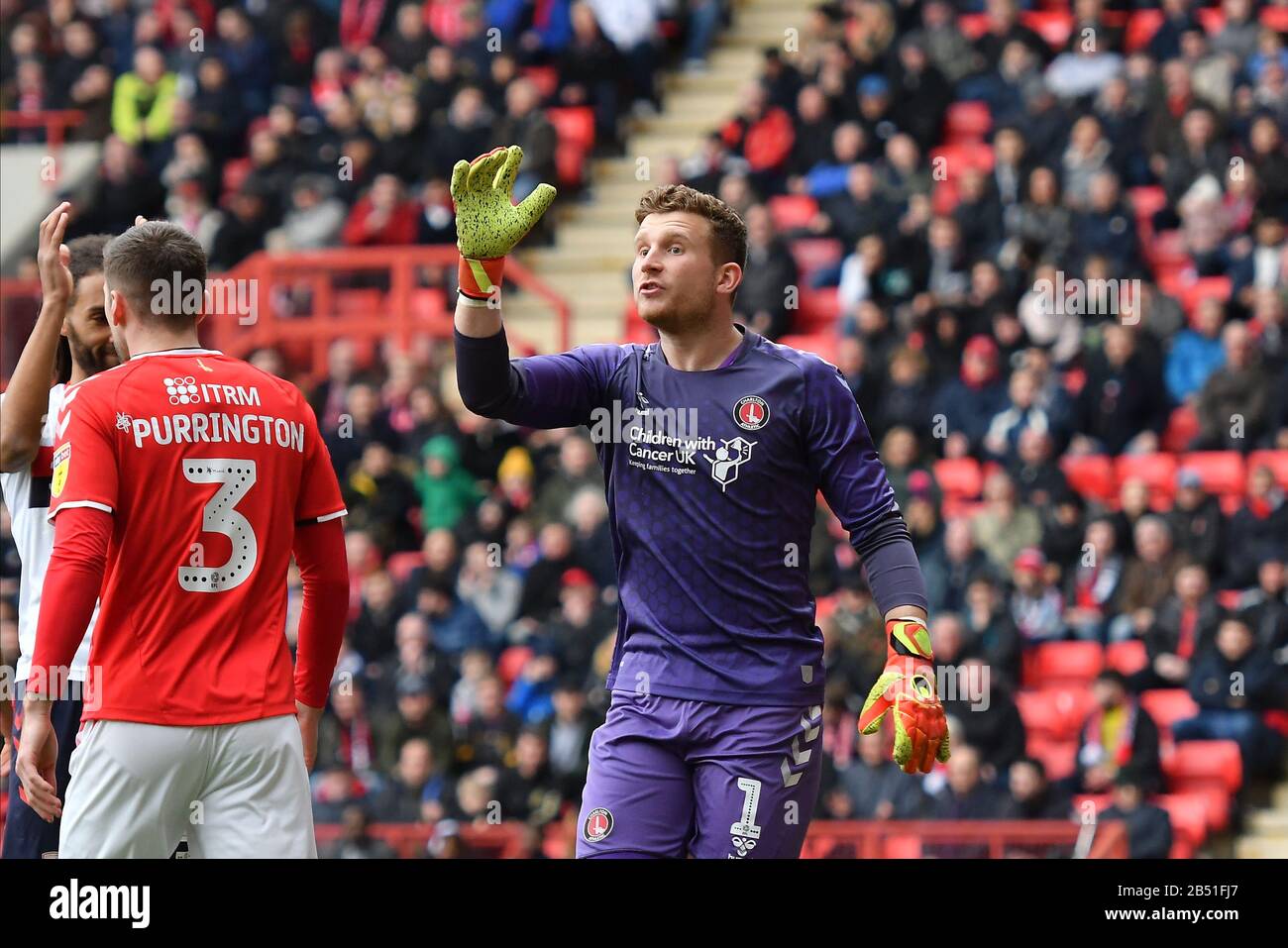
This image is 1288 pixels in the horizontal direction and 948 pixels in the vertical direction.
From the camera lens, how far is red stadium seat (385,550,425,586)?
14.0 meters

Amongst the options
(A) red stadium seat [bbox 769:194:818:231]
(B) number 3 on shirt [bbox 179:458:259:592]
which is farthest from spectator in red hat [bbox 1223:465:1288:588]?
(B) number 3 on shirt [bbox 179:458:259:592]

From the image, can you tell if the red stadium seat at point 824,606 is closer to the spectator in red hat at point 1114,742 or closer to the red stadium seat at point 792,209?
the spectator in red hat at point 1114,742

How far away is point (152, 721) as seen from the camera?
5281 mm

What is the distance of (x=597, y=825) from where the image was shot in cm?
555

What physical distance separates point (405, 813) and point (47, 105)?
9091 mm

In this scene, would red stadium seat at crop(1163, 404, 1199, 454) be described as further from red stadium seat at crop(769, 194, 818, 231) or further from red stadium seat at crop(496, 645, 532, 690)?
red stadium seat at crop(496, 645, 532, 690)

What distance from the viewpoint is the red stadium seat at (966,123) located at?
1603 centimetres

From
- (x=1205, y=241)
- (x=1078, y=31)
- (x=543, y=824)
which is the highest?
(x=1078, y=31)

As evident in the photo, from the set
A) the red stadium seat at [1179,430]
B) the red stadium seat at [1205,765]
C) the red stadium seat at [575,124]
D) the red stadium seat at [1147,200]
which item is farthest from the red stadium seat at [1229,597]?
the red stadium seat at [575,124]

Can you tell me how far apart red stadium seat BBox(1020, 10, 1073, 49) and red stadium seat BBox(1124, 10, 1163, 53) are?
416mm

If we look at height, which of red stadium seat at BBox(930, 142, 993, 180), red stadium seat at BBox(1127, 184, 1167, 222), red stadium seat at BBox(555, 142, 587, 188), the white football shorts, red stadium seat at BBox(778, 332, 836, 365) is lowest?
the white football shorts

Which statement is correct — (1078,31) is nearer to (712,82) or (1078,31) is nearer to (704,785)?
(712,82)

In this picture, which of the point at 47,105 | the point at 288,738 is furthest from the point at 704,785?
the point at 47,105
